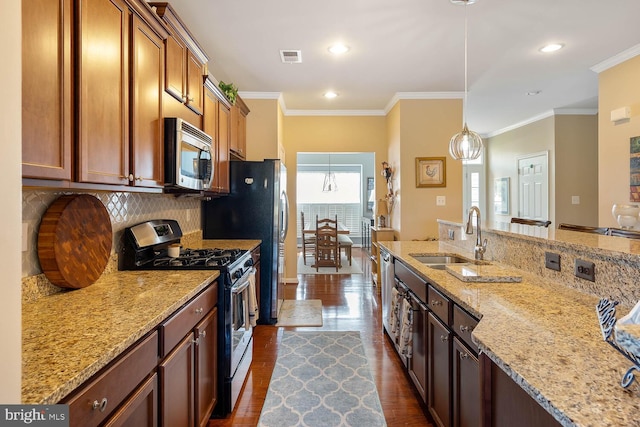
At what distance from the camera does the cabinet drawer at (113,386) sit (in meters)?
0.85

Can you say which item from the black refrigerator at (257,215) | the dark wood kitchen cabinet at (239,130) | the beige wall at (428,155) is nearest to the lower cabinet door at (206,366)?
the black refrigerator at (257,215)

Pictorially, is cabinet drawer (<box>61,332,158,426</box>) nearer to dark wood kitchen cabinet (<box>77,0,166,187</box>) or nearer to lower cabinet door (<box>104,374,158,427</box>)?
lower cabinet door (<box>104,374,158,427</box>)

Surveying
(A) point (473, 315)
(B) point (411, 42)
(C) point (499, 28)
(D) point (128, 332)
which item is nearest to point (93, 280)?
(D) point (128, 332)

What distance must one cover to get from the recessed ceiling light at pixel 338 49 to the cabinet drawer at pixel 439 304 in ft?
7.67

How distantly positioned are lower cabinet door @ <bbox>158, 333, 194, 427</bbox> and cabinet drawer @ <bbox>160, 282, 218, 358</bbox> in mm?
42

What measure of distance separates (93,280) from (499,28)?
3.38 metres

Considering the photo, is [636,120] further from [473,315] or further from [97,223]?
[97,223]

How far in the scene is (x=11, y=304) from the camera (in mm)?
580

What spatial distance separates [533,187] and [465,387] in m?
5.89

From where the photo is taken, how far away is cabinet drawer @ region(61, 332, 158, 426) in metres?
0.85

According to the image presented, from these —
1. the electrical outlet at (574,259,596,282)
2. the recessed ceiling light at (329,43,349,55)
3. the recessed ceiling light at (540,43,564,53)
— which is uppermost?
the recessed ceiling light at (540,43,564,53)

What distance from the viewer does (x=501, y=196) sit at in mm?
7211

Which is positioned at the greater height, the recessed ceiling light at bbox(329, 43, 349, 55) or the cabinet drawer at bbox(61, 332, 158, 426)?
the recessed ceiling light at bbox(329, 43, 349, 55)

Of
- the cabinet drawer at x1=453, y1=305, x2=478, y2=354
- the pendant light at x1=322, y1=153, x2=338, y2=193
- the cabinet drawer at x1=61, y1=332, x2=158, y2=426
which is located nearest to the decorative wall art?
the cabinet drawer at x1=453, y1=305, x2=478, y2=354
